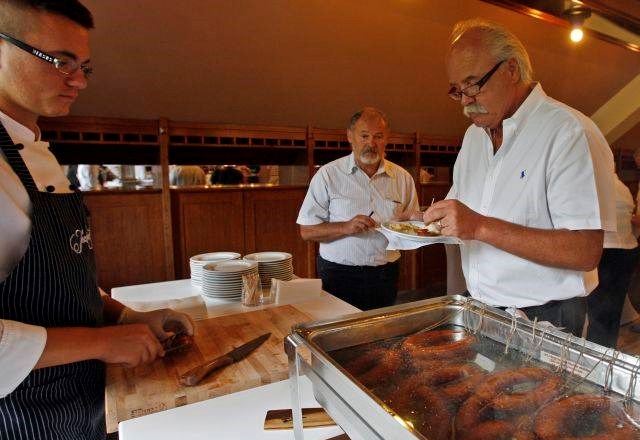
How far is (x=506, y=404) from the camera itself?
57cm

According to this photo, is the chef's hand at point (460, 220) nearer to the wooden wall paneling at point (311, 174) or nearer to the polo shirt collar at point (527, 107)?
the polo shirt collar at point (527, 107)

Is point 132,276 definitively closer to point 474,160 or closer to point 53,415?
point 53,415

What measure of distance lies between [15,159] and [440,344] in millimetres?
987

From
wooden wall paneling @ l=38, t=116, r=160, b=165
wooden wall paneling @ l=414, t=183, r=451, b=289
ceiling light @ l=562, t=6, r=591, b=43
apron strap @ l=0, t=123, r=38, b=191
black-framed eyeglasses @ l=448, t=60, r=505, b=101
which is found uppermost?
ceiling light @ l=562, t=6, r=591, b=43

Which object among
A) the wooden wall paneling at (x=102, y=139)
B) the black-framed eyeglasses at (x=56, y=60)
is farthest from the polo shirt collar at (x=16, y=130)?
the wooden wall paneling at (x=102, y=139)

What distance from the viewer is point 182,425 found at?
952 mm

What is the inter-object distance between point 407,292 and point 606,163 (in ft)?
13.2

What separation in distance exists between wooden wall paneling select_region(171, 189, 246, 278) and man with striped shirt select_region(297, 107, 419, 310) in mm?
1657

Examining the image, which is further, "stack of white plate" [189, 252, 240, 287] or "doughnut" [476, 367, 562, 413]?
"stack of white plate" [189, 252, 240, 287]

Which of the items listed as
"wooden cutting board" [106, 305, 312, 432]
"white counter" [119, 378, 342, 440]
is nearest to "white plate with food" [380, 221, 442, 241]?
"wooden cutting board" [106, 305, 312, 432]

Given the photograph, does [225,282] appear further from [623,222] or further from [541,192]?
[623,222]

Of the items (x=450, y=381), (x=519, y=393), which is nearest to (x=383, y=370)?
(x=450, y=381)

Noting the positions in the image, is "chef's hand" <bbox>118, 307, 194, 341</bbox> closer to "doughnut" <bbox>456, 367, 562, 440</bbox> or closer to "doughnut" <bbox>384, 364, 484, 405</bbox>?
"doughnut" <bbox>384, 364, 484, 405</bbox>

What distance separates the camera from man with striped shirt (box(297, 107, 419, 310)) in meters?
2.37
